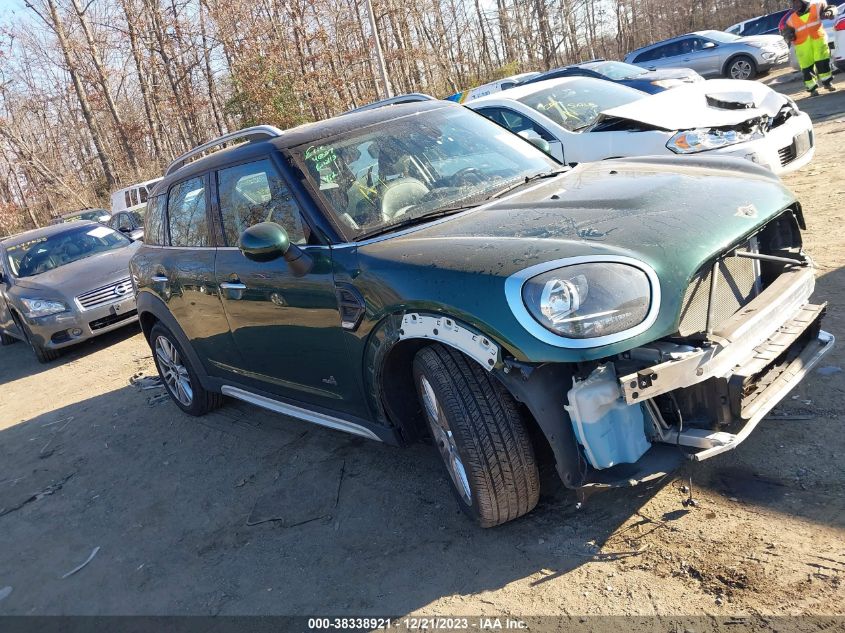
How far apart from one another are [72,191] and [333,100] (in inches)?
595

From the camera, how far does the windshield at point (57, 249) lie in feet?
32.5

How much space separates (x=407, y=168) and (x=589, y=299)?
1.60m

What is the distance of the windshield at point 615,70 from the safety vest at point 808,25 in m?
2.80

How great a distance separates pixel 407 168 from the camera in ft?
12.3

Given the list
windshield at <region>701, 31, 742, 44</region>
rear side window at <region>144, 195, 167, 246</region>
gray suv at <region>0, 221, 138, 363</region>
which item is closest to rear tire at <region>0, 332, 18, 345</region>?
gray suv at <region>0, 221, 138, 363</region>

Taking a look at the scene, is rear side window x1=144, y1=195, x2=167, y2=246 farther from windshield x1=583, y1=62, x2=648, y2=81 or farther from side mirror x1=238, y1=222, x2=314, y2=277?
windshield x1=583, y1=62, x2=648, y2=81

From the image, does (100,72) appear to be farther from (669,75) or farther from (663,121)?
(663,121)

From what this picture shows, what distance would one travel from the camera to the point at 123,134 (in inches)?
1239

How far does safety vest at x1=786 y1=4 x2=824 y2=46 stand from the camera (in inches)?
500

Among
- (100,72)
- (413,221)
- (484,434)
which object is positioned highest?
(100,72)

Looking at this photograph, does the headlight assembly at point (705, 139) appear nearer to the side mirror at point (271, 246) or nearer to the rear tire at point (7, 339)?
the side mirror at point (271, 246)

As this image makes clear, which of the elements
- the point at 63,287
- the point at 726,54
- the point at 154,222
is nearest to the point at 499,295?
the point at 154,222

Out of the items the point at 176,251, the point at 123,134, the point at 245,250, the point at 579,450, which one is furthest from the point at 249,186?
the point at 123,134

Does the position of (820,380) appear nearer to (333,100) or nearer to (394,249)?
(394,249)
